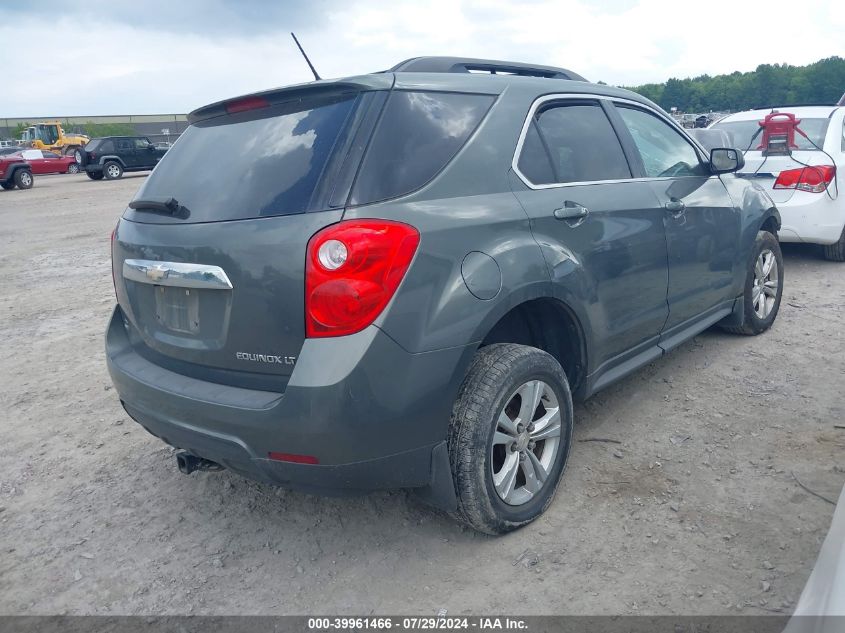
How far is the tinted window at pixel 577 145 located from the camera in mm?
3168

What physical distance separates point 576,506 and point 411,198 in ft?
5.09

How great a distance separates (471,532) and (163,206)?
1861 mm

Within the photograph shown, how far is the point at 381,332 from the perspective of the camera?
2332 millimetres

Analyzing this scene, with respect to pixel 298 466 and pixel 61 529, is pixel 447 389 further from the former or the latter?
pixel 61 529

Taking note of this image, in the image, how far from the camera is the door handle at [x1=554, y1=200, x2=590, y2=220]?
3.02 m

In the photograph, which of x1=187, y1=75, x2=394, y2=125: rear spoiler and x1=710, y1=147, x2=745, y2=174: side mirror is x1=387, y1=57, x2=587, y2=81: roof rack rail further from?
x1=710, y1=147, x2=745, y2=174: side mirror

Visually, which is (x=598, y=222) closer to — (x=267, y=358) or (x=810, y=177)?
(x=267, y=358)

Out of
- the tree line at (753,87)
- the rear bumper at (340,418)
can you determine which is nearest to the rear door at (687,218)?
the rear bumper at (340,418)

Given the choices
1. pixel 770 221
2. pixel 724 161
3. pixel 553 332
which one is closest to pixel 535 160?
pixel 553 332

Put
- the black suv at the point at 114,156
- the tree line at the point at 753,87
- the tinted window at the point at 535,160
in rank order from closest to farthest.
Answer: the tinted window at the point at 535,160 < the black suv at the point at 114,156 < the tree line at the point at 753,87

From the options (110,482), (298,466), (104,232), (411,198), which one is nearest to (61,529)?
(110,482)

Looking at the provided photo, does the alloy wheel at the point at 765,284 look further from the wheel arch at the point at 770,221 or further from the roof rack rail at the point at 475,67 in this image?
the roof rack rail at the point at 475,67

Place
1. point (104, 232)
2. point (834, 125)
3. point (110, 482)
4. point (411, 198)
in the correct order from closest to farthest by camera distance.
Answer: point (411, 198) < point (110, 482) < point (834, 125) < point (104, 232)

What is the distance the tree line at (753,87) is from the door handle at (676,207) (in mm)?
73314
